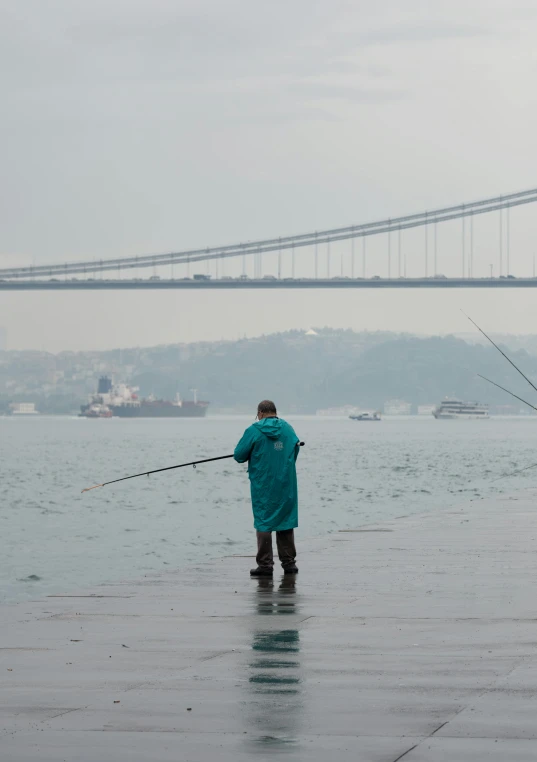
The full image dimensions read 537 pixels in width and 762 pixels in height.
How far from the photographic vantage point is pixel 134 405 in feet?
601

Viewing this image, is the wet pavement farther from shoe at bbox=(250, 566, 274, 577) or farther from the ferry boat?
the ferry boat

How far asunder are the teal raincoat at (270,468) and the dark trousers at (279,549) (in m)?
0.13

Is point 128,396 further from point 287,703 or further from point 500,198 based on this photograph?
point 287,703

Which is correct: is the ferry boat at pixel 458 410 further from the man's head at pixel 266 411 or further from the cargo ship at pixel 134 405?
the man's head at pixel 266 411

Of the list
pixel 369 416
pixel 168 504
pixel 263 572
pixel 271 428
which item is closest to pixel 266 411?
pixel 271 428

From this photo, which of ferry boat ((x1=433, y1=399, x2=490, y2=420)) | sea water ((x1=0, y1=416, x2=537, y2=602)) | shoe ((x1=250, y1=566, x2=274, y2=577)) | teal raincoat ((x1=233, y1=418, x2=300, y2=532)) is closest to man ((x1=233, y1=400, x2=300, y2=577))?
teal raincoat ((x1=233, y1=418, x2=300, y2=532))

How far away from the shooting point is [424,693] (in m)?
4.83

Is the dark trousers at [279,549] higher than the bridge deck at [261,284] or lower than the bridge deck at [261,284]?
lower

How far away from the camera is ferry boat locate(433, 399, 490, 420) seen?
168m

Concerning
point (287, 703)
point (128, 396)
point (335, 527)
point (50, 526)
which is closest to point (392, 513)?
point (335, 527)

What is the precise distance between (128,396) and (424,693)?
180776 mm

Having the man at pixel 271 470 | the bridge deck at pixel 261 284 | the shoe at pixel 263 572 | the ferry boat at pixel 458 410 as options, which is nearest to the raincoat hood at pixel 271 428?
the man at pixel 271 470

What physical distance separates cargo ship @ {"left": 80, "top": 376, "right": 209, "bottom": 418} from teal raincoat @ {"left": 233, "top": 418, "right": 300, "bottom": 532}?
171193 millimetres

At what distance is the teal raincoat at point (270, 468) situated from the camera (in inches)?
350
